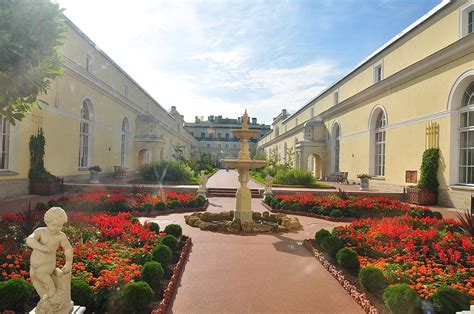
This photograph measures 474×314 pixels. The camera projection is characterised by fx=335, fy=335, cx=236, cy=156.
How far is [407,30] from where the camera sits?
64.1 feet

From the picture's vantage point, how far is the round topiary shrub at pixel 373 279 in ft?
15.8

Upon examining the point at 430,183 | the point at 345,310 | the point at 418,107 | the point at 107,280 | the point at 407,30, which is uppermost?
the point at 407,30

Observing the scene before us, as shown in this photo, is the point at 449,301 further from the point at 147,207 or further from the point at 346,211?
the point at 147,207

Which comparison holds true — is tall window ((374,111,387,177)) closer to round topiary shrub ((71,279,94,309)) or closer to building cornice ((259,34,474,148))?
building cornice ((259,34,474,148))

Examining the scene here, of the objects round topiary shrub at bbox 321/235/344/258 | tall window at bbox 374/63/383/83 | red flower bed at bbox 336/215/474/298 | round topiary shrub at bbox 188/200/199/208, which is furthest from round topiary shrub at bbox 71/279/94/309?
tall window at bbox 374/63/383/83

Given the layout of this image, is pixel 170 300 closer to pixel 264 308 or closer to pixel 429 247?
pixel 264 308

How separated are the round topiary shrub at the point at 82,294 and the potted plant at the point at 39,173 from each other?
46.7 ft

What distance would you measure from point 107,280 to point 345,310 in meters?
3.24

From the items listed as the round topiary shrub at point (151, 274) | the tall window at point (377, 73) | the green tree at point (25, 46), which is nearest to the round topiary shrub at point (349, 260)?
the round topiary shrub at point (151, 274)

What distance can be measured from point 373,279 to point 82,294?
3.93 m

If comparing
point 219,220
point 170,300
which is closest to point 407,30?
point 219,220

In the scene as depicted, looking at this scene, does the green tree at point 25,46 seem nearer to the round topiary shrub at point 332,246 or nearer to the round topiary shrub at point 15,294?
the round topiary shrub at point 15,294

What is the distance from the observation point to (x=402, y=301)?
4066 millimetres

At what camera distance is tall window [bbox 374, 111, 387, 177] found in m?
22.8
